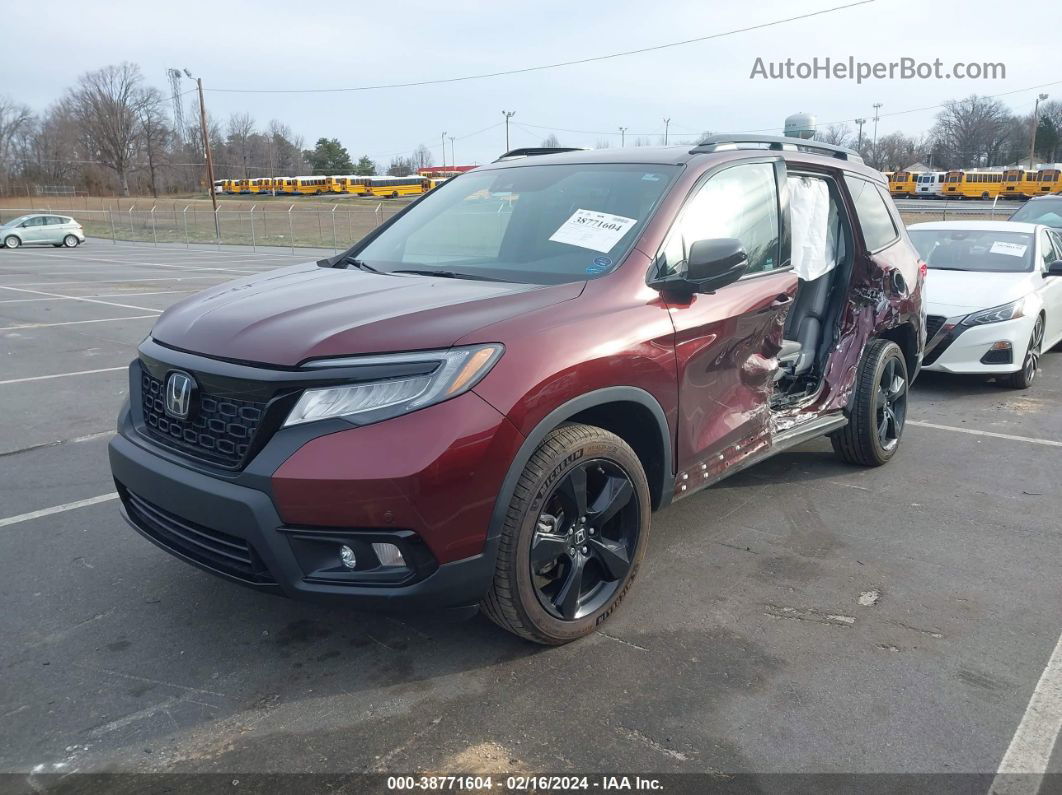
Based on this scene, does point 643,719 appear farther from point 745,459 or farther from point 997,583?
point 997,583

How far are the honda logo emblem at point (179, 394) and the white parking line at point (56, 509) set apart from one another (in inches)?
79.1

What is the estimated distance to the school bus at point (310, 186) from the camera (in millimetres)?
83812

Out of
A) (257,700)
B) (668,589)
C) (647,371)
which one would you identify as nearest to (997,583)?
(668,589)

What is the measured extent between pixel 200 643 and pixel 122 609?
1.65 feet

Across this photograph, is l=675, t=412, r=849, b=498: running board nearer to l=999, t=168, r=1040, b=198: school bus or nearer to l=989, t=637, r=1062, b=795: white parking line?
l=989, t=637, r=1062, b=795: white parking line

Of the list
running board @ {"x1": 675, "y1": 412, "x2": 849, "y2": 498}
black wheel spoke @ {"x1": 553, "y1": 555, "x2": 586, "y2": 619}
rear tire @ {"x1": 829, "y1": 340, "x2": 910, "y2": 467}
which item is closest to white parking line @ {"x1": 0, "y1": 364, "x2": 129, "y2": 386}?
running board @ {"x1": 675, "y1": 412, "x2": 849, "y2": 498}

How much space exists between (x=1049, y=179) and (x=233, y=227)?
52.2 m

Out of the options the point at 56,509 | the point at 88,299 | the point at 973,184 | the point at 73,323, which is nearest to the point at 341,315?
the point at 56,509

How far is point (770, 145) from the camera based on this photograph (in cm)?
439

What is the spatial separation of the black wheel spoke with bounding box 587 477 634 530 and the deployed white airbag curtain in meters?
2.07

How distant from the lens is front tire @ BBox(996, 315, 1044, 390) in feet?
24.7

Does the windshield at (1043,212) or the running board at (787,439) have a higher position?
the windshield at (1043,212)

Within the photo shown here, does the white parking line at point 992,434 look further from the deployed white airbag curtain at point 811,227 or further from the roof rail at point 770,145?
the roof rail at point 770,145

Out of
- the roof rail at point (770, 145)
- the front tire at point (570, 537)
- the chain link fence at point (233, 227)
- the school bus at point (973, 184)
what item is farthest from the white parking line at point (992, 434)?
the school bus at point (973, 184)
